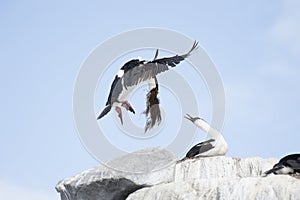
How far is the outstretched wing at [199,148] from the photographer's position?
1295 cm


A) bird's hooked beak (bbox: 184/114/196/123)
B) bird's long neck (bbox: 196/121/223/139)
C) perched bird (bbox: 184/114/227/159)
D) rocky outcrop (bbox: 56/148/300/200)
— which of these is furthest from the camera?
bird's long neck (bbox: 196/121/223/139)

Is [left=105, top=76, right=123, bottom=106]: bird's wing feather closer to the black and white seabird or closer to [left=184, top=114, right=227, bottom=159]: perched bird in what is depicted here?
the black and white seabird

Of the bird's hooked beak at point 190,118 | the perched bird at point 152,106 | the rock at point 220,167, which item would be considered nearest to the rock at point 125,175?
the rock at point 220,167

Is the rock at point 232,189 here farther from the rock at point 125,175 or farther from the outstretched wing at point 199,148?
the outstretched wing at point 199,148

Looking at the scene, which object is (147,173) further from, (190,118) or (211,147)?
(190,118)

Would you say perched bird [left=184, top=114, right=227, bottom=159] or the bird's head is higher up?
the bird's head

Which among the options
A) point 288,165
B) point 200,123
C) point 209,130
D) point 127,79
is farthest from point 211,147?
point 288,165

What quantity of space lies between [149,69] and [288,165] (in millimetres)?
3480

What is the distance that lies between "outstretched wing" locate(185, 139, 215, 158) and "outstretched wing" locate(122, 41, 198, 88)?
5.65 feet

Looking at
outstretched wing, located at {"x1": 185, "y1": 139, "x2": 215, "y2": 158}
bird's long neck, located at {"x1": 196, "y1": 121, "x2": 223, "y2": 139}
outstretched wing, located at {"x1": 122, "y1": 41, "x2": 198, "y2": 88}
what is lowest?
outstretched wing, located at {"x1": 185, "y1": 139, "x2": 215, "y2": 158}

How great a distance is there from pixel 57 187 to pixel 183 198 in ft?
13.8

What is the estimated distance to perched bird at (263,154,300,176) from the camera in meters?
10.5

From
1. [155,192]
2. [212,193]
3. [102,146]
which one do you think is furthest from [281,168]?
[102,146]

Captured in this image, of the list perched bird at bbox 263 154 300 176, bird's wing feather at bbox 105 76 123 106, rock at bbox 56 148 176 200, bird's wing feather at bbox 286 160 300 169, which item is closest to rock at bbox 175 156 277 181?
rock at bbox 56 148 176 200
